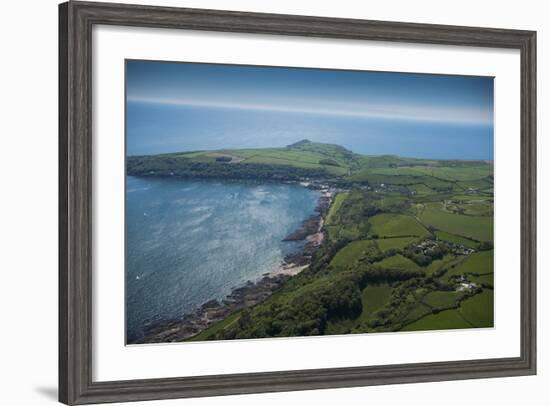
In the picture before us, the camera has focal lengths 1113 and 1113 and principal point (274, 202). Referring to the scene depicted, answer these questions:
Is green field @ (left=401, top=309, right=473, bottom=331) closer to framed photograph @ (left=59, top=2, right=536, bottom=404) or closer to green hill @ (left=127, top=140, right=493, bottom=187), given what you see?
framed photograph @ (left=59, top=2, right=536, bottom=404)

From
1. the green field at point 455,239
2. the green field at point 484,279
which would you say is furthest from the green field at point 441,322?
the green field at point 455,239

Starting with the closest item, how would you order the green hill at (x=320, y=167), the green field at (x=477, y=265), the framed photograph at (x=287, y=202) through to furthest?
the framed photograph at (x=287, y=202) → the green hill at (x=320, y=167) → the green field at (x=477, y=265)

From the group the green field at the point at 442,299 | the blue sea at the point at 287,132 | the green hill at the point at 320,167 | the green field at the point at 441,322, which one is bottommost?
the green field at the point at 441,322

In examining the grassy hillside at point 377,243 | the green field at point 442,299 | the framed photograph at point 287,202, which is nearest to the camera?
the framed photograph at point 287,202

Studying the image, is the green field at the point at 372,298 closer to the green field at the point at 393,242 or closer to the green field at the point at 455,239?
the green field at the point at 393,242

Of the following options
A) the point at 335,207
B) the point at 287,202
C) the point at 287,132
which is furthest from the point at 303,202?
the point at 287,132

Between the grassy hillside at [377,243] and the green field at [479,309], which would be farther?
the green field at [479,309]

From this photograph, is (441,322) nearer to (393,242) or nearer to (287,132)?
(393,242)

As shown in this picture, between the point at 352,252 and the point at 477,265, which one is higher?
the point at 352,252
